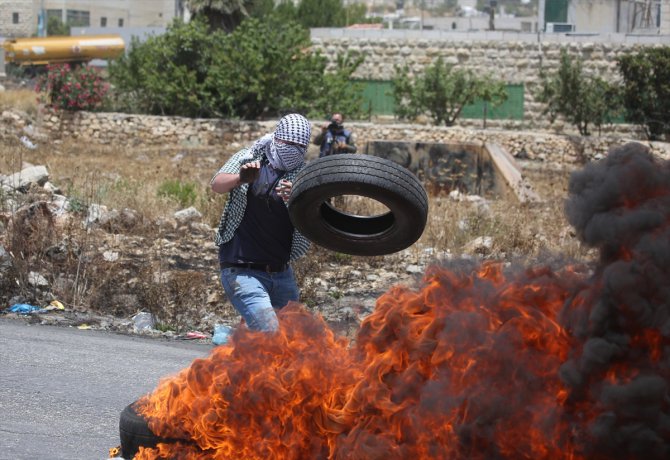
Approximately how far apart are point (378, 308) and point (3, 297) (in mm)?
6792

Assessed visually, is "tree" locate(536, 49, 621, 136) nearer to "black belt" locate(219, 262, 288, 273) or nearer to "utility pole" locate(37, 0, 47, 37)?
"black belt" locate(219, 262, 288, 273)

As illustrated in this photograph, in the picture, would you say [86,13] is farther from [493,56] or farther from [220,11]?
[493,56]

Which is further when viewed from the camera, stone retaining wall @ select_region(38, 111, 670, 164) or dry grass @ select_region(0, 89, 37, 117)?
dry grass @ select_region(0, 89, 37, 117)

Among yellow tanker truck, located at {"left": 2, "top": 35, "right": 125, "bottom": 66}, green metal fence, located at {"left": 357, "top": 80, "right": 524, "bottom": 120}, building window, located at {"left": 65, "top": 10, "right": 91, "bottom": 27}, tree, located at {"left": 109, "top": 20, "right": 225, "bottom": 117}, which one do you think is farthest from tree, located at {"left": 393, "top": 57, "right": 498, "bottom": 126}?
building window, located at {"left": 65, "top": 10, "right": 91, "bottom": 27}

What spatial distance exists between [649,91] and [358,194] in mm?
27996

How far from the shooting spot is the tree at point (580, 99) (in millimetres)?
31234

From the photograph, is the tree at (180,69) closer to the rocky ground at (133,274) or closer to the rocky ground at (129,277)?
the rocky ground at (133,274)

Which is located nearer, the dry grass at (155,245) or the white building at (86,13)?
the dry grass at (155,245)

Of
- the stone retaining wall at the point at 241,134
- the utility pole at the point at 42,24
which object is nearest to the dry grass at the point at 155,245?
the stone retaining wall at the point at 241,134

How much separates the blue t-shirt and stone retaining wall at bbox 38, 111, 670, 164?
22.9 meters

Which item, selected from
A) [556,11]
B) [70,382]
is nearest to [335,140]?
[70,382]

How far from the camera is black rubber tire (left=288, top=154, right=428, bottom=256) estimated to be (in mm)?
5059

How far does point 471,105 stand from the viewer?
3441 cm

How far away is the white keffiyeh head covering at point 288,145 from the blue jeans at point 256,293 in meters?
0.63
